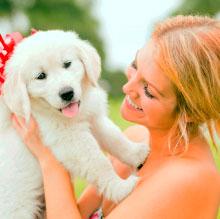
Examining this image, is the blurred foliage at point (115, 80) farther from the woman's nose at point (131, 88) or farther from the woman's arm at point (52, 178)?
the woman's nose at point (131, 88)

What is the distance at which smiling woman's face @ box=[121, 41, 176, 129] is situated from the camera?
3.44 meters

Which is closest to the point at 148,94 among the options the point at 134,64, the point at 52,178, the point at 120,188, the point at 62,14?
A: the point at 134,64

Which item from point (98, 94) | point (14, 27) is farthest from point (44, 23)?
point (98, 94)

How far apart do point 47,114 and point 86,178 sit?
0.45 metres

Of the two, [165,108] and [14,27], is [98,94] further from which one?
→ [14,27]

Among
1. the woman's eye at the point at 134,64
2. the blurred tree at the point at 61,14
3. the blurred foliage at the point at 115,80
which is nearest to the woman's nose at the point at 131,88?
the woman's eye at the point at 134,64

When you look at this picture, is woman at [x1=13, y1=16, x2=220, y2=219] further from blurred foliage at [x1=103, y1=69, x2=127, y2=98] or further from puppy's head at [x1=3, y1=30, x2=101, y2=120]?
blurred foliage at [x1=103, y1=69, x2=127, y2=98]

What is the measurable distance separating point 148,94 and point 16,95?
0.74 metres

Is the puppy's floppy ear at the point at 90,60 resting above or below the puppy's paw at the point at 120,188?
above

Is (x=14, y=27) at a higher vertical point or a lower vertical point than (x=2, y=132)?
lower

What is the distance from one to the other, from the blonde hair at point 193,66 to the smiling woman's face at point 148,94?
0.05 m

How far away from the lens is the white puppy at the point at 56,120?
3436mm

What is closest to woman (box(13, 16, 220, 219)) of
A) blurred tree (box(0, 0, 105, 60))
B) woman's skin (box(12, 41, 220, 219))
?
woman's skin (box(12, 41, 220, 219))

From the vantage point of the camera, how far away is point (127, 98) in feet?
11.8
